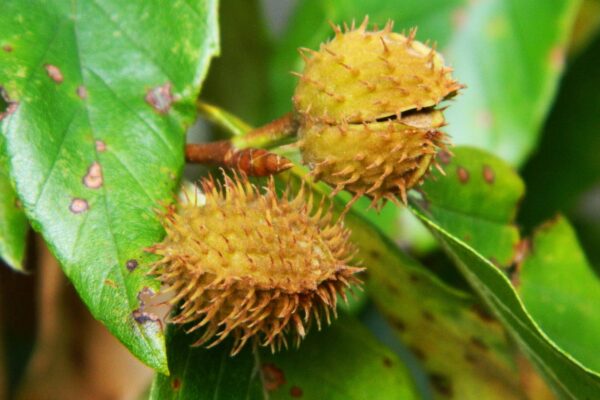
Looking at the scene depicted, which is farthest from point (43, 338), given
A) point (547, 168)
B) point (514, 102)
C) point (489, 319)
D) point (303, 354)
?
point (547, 168)

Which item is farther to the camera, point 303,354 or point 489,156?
point 489,156

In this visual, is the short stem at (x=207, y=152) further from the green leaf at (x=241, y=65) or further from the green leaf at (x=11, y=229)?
the green leaf at (x=241, y=65)

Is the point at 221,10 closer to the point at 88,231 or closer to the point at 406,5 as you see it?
the point at 406,5

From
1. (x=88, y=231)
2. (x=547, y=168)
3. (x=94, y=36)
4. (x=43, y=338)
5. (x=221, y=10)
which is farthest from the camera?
(x=547, y=168)

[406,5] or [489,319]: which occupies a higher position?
[406,5]

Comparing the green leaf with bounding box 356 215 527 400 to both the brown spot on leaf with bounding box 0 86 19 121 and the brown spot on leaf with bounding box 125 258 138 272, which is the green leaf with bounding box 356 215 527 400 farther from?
the brown spot on leaf with bounding box 0 86 19 121

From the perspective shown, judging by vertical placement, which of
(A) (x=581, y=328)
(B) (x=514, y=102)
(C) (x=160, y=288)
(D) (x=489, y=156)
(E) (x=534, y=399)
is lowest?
(E) (x=534, y=399)

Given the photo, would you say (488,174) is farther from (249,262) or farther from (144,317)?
(144,317)

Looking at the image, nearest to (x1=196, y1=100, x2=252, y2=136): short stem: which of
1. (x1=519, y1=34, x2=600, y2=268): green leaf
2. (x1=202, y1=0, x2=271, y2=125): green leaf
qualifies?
(x1=202, y1=0, x2=271, y2=125): green leaf
